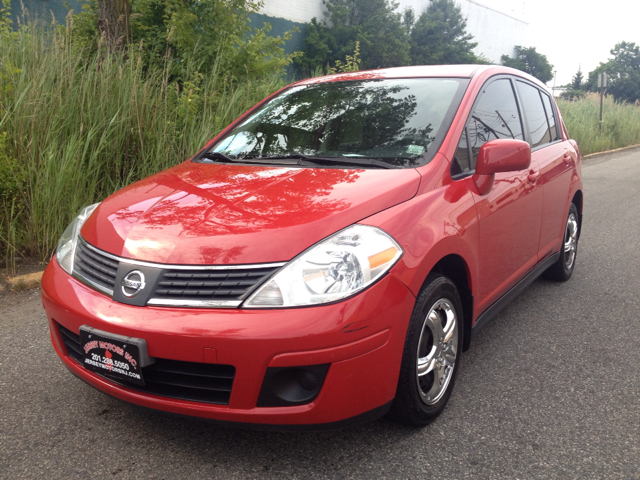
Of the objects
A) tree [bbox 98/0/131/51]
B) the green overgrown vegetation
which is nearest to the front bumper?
tree [bbox 98/0/131/51]

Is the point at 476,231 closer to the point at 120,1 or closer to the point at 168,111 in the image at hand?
the point at 168,111

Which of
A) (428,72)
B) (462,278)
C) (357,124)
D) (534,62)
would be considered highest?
(534,62)

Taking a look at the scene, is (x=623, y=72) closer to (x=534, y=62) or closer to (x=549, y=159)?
(x=534, y=62)

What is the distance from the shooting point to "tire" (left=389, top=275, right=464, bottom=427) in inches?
87.1

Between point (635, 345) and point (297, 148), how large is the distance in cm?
230

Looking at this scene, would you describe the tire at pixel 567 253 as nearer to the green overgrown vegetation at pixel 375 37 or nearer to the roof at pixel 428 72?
the roof at pixel 428 72

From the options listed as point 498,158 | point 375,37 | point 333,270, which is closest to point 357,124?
point 498,158

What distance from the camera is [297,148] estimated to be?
3.04m

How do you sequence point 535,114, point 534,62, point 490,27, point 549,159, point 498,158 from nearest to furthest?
point 498,158
point 549,159
point 535,114
point 490,27
point 534,62

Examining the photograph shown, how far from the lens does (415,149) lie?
272cm

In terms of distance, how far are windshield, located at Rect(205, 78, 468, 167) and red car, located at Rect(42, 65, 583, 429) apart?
0.01 m

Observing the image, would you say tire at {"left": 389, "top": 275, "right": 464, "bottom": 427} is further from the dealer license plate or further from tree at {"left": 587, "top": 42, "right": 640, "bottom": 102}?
tree at {"left": 587, "top": 42, "right": 640, "bottom": 102}

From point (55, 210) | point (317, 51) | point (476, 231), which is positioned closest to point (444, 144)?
point (476, 231)

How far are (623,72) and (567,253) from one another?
171ft
